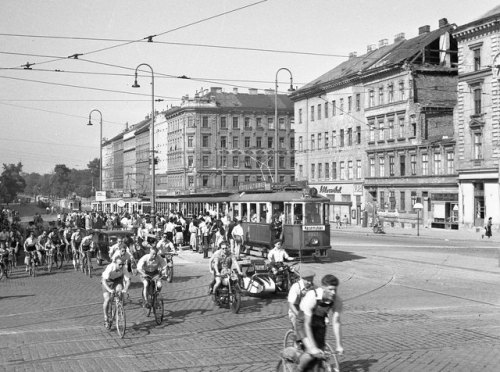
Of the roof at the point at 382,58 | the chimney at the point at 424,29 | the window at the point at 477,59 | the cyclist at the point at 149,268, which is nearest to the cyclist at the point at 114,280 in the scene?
the cyclist at the point at 149,268

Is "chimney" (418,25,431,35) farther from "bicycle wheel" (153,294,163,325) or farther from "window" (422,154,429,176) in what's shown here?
"bicycle wheel" (153,294,163,325)

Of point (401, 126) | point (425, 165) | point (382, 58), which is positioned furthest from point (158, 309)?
point (382, 58)

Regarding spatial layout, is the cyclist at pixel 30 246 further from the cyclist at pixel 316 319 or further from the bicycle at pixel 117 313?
the cyclist at pixel 316 319

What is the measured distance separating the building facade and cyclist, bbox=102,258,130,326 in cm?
3991

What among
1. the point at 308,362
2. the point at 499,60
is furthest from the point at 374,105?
the point at 308,362

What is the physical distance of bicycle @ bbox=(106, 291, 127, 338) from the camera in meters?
13.0

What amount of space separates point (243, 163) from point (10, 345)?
306 ft

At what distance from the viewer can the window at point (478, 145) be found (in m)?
50.8

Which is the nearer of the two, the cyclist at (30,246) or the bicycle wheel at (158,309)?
the bicycle wheel at (158,309)

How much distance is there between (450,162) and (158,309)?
148 ft

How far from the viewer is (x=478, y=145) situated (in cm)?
5116

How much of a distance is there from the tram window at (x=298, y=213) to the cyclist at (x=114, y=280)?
15.2 m


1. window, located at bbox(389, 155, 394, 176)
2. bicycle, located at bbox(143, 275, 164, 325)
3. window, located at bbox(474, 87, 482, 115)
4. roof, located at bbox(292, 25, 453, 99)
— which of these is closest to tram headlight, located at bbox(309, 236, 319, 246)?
bicycle, located at bbox(143, 275, 164, 325)

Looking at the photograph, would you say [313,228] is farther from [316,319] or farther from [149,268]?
[316,319]
